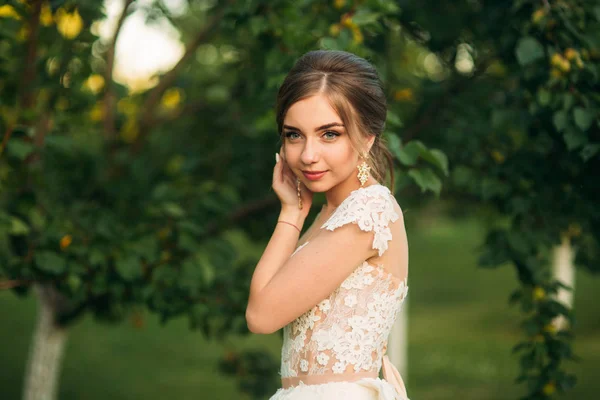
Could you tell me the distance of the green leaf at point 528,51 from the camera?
3041 millimetres

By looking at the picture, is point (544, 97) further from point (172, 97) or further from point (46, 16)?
point (172, 97)

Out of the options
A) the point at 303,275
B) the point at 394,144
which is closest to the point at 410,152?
the point at 394,144

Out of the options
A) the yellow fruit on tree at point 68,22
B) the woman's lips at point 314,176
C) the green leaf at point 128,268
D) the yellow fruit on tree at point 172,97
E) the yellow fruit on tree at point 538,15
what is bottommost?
the woman's lips at point 314,176

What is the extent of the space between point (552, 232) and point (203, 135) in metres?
2.73

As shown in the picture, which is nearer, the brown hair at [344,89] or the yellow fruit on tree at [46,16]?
the brown hair at [344,89]

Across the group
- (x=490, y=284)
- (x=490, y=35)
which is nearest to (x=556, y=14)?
(x=490, y=35)

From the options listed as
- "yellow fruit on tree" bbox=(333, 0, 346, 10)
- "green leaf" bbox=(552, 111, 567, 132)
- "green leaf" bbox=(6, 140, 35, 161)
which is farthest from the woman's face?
"green leaf" bbox=(6, 140, 35, 161)

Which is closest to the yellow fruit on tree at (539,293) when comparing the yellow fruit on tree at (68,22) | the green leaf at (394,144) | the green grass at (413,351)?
the green leaf at (394,144)

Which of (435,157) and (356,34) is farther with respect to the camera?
(356,34)

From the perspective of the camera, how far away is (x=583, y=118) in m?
2.95

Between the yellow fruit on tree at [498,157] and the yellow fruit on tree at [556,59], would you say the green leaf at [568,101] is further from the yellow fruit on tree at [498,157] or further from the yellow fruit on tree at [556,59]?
the yellow fruit on tree at [498,157]

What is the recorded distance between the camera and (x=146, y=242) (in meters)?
3.72

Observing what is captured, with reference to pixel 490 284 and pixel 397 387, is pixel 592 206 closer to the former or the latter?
pixel 397 387

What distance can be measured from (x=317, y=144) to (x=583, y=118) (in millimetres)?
1295
